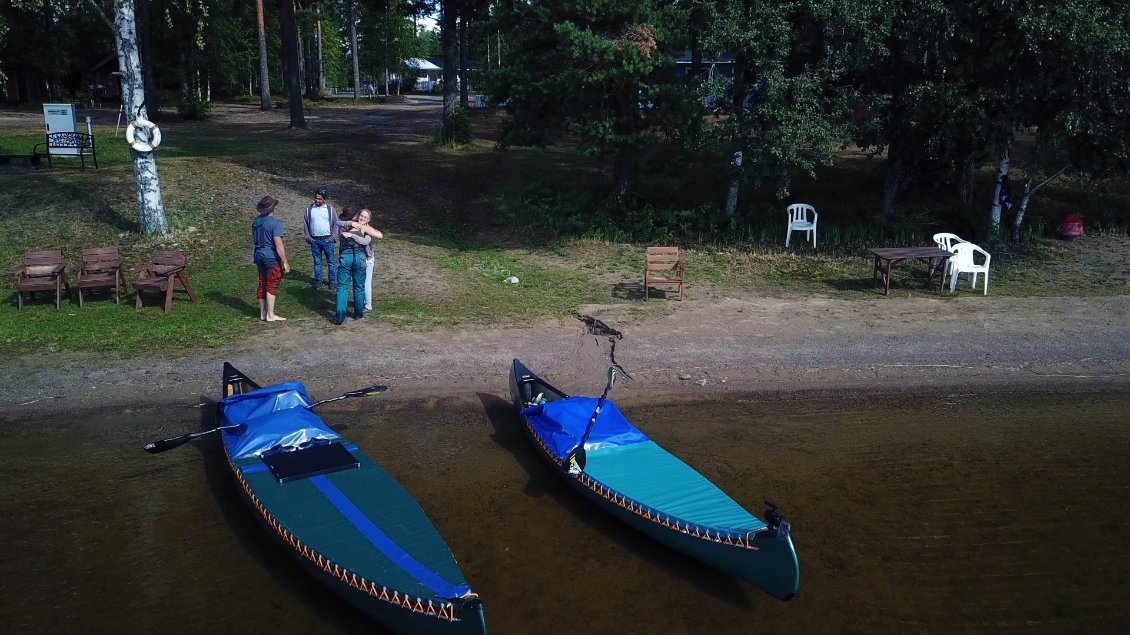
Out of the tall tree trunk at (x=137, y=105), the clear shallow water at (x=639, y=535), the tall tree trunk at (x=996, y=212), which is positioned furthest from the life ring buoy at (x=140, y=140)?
the tall tree trunk at (x=996, y=212)

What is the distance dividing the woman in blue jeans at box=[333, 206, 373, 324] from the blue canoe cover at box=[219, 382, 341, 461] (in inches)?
133

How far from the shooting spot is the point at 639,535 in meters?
8.55

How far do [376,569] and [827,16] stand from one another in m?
14.0

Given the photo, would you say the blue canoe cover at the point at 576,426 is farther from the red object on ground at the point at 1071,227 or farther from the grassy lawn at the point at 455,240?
the red object on ground at the point at 1071,227

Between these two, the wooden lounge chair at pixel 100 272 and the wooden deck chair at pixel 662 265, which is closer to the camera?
the wooden lounge chair at pixel 100 272

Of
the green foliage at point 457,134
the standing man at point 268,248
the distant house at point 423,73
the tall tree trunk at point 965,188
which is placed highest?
the distant house at point 423,73

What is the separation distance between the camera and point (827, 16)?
1633cm

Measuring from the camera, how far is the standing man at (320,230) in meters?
14.4

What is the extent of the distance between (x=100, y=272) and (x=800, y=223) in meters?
14.0

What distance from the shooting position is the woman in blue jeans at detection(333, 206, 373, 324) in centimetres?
1301

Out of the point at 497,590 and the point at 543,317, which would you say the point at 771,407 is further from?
the point at 497,590

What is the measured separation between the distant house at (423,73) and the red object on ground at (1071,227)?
2596 inches

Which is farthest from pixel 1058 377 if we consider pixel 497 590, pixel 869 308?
pixel 497 590

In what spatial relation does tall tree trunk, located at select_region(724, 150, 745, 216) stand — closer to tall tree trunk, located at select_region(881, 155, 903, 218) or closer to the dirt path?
tall tree trunk, located at select_region(881, 155, 903, 218)
